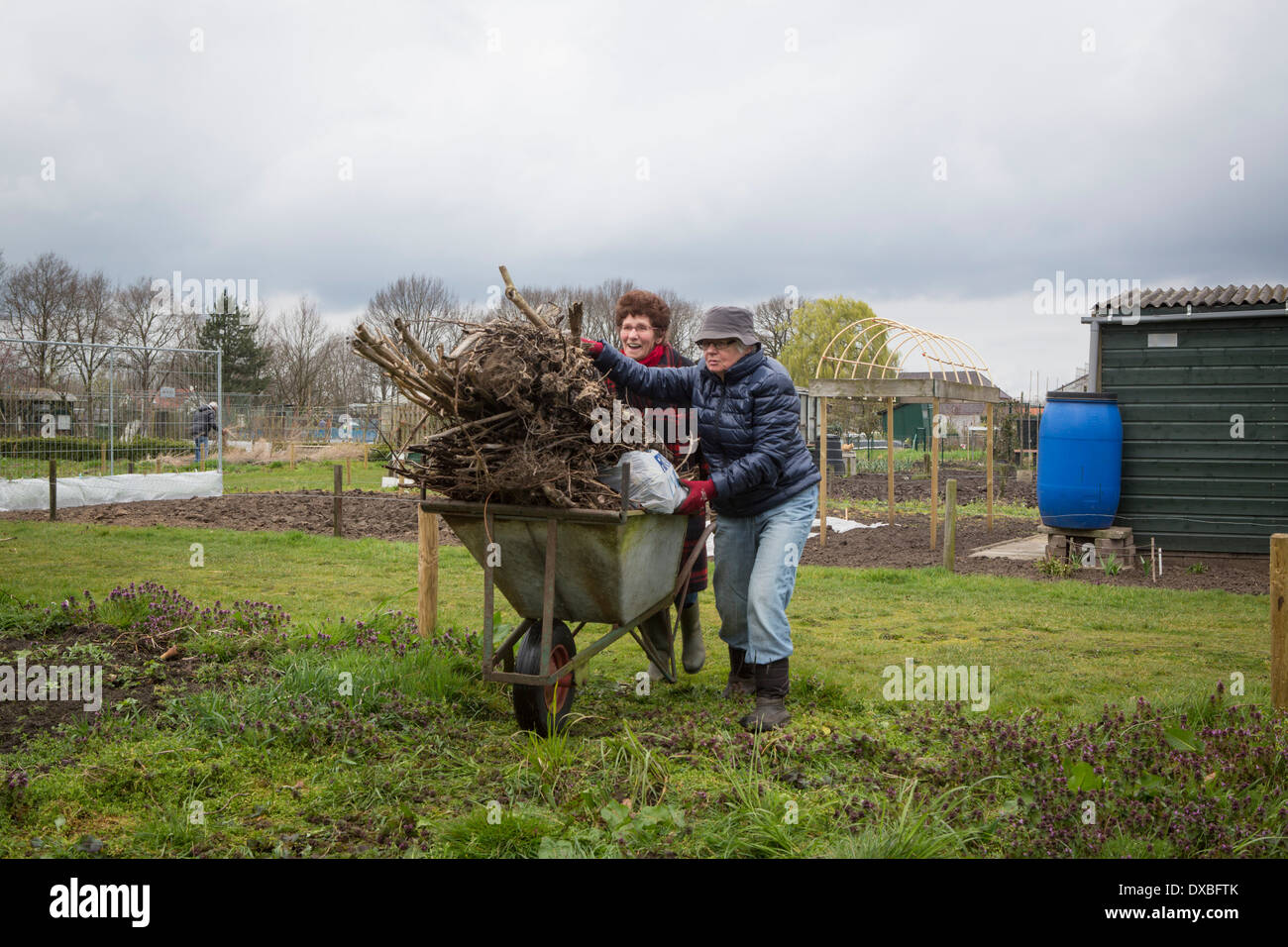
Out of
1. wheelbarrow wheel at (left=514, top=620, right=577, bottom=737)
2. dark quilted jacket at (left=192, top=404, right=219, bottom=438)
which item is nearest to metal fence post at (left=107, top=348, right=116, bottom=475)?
dark quilted jacket at (left=192, top=404, right=219, bottom=438)

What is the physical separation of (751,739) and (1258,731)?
1.89m

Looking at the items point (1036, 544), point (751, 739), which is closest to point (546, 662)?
point (751, 739)

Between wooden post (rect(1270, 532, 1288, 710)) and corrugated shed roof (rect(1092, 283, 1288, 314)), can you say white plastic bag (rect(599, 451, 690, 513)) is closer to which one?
wooden post (rect(1270, 532, 1288, 710))

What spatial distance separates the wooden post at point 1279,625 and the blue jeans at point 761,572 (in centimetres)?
186

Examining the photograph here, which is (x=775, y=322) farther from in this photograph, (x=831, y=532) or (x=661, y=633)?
(x=661, y=633)

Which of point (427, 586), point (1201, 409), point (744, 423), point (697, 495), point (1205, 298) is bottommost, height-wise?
point (427, 586)

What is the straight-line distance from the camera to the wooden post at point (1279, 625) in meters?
3.83

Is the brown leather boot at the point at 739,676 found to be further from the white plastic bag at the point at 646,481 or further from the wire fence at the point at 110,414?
the wire fence at the point at 110,414

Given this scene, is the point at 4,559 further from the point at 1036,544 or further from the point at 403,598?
the point at 1036,544

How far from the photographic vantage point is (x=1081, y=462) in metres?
9.36

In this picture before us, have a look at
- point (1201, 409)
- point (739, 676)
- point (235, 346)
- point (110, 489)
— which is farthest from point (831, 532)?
point (235, 346)

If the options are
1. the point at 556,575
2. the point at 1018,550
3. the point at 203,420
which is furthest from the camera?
the point at 203,420

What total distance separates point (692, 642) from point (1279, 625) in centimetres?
262

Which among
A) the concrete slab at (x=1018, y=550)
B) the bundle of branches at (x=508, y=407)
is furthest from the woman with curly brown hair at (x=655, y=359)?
the concrete slab at (x=1018, y=550)
